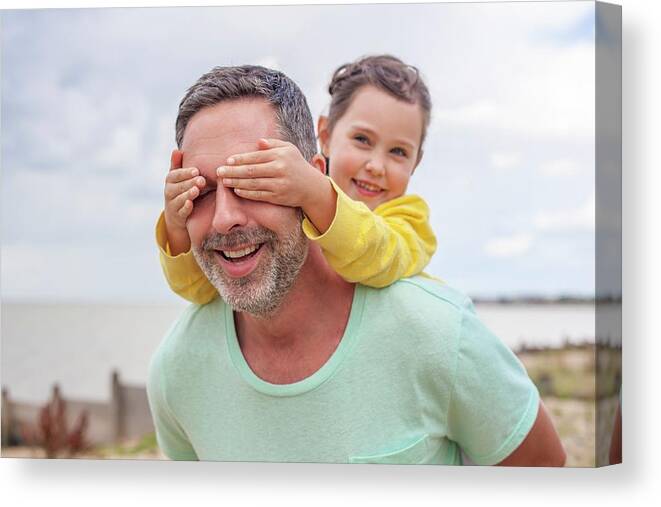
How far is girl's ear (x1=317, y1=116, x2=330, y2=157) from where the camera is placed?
2284mm

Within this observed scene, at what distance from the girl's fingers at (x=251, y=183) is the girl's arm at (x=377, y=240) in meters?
0.11

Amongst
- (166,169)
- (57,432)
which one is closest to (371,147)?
(166,169)

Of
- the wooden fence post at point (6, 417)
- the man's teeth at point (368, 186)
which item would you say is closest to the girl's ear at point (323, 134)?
the man's teeth at point (368, 186)

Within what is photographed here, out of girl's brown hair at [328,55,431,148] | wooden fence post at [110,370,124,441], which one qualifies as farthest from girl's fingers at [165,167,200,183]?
wooden fence post at [110,370,124,441]

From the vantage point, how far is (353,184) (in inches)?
88.7

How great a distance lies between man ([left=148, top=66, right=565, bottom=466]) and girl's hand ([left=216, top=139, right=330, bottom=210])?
32 millimetres

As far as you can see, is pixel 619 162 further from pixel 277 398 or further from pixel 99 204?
pixel 99 204

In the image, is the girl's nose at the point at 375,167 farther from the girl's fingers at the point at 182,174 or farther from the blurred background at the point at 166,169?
the girl's fingers at the point at 182,174

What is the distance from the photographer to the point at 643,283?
8.00ft

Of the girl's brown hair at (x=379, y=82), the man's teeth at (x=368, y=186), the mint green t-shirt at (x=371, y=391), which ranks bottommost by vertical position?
the mint green t-shirt at (x=371, y=391)

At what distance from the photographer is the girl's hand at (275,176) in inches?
79.9

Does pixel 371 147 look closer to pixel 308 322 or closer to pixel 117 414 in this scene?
pixel 308 322

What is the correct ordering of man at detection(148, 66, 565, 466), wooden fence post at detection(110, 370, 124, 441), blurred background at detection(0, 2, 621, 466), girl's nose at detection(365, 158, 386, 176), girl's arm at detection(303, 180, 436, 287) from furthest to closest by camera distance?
wooden fence post at detection(110, 370, 124, 441), blurred background at detection(0, 2, 621, 466), girl's nose at detection(365, 158, 386, 176), man at detection(148, 66, 565, 466), girl's arm at detection(303, 180, 436, 287)

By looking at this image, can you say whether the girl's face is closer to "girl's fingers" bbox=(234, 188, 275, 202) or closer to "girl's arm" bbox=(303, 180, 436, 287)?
"girl's arm" bbox=(303, 180, 436, 287)
